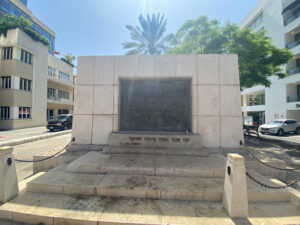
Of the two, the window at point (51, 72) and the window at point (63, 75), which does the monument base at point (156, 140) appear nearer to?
the window at point (51, 72)

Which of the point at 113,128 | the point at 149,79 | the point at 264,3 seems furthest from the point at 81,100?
the point at 264,3

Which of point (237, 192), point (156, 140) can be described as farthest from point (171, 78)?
A: point (237, 192)

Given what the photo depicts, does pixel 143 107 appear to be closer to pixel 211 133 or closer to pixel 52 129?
pixel 211 133

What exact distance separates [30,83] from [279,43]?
37.9m

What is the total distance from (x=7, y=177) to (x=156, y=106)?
536 cm

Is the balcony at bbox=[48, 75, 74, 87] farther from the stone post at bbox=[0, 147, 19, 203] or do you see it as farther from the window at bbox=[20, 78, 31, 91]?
the stone post at bbox=[0, 147, 19, 203]

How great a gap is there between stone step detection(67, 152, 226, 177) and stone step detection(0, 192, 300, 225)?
1.00 metres

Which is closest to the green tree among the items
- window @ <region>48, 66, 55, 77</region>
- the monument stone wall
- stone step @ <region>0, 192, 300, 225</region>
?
the monument stone wall

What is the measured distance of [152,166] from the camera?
14.4 ft

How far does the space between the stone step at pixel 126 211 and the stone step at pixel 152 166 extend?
100cm

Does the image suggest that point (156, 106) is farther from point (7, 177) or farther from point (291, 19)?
point (291, 19)

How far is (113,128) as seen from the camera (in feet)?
21.1

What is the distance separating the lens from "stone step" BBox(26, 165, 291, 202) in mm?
3355

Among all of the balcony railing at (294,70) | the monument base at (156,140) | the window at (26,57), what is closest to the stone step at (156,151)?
the monument base at (156,140)
